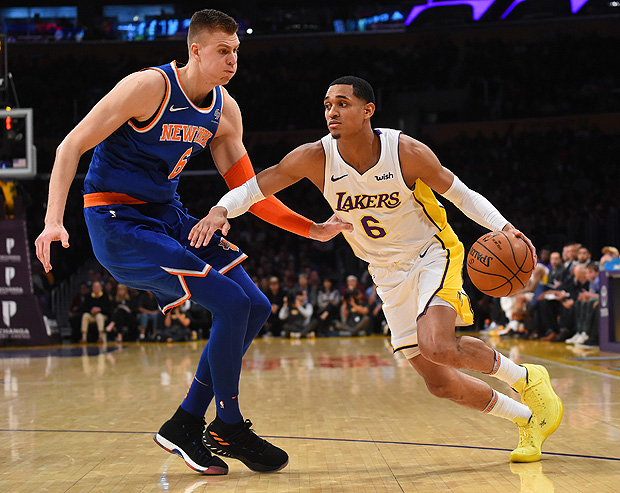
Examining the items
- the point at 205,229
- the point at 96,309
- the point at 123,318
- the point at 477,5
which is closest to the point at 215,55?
the point at 205,229

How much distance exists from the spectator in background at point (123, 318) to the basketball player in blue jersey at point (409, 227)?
1069 centimetres

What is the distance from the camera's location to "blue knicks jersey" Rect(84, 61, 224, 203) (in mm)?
3334

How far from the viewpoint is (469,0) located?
803 inches

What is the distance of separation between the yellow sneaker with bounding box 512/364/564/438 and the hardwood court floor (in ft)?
0.50

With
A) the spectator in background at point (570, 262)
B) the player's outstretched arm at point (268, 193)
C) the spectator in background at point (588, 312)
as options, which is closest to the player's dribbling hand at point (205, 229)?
the player's outstretched arm at point (268, 193)

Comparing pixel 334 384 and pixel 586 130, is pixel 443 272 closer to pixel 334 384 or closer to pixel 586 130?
pixel 334 384

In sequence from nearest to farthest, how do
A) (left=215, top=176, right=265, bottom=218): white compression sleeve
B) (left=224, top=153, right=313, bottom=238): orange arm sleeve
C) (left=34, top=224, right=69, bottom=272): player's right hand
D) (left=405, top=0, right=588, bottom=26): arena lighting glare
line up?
(left=34, top=224, right=69, bottom=272): player's right hand → (left=215, top=176, right=265, bottom=218): white compression sleeve → (left=224, top=153, right=313, bottom=238): orange arm sleeve → (left=405, top=0, right=588, bottom=26): arena lighting glare

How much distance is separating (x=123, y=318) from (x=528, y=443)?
1145cm

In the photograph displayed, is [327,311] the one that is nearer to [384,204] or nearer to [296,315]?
[296,315]

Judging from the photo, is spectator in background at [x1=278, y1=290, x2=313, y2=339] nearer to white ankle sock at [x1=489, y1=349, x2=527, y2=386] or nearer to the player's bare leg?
the player's bare leg

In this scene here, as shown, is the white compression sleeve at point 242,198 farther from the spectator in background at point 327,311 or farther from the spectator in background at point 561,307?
the spectator in background at point 327,311

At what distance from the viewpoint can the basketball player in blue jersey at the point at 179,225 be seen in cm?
327

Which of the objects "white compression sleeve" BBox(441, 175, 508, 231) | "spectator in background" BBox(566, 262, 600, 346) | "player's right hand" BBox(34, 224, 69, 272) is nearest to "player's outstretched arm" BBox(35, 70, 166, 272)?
"player's right hand" BBox(34, 224, 69, 272)

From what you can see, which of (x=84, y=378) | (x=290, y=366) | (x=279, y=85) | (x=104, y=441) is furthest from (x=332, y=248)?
(x=104, y=441)
